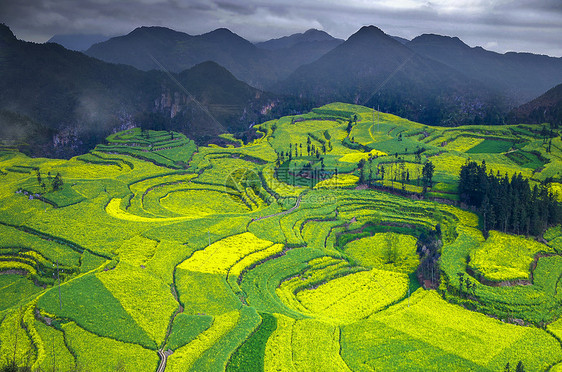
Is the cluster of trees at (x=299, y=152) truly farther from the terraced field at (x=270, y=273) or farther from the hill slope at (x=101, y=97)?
the hill slope at (x=101, y=97)

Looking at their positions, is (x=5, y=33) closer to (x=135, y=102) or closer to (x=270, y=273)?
(x=135, y=102)

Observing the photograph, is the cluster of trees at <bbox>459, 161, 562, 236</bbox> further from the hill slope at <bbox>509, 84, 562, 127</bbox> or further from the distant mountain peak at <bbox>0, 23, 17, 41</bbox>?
the distant mountain peak at <bbox>0, 23, 17, 41</bbox>

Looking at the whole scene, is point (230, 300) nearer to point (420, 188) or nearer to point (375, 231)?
point (375, 231)

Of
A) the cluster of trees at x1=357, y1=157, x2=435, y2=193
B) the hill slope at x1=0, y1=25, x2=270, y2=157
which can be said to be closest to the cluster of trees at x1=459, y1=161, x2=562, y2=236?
the cluster of trees at x1=357, y1=157, x2=435, y2=193

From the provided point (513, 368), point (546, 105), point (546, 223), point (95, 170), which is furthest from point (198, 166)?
point (546, 105)

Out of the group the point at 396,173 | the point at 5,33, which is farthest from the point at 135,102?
the point at 396,173

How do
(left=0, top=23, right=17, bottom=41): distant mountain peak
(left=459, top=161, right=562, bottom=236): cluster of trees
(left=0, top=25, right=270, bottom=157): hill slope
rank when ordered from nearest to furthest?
(left=459, top=161, right=562, bottom=236): cluster of trees
(left=0, top=25, right=270, bottom=157): hill slope
(left=0, top=23, right=17, bottom=41): distant mountain peak

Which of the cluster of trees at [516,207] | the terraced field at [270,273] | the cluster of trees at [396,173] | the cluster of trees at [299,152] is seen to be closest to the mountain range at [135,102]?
the cluster of trees at [299,152]

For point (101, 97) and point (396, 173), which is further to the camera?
point (101, 97)

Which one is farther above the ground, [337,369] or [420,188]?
[420,188]
